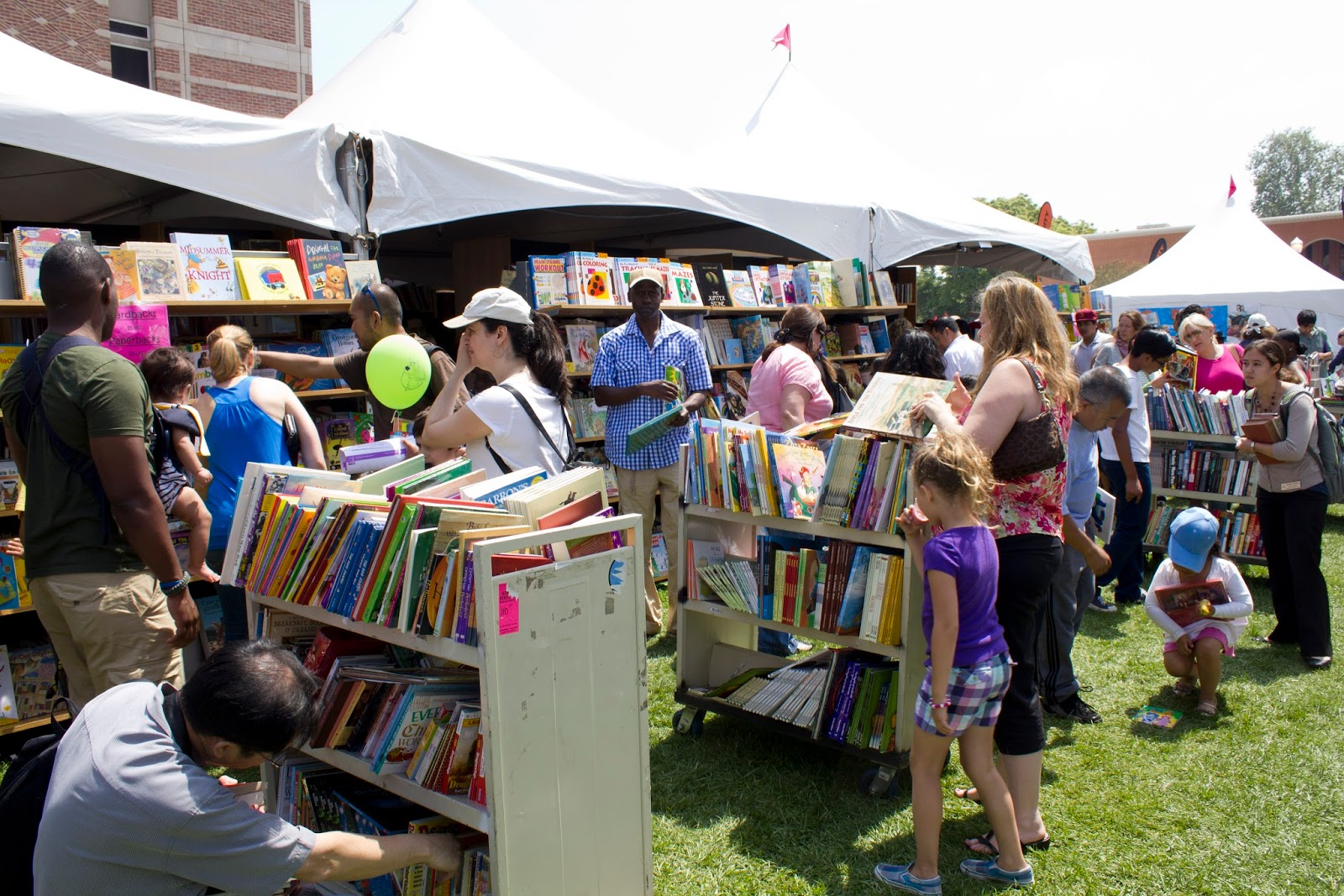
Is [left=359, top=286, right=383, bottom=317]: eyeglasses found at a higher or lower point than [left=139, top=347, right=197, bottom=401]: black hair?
higher

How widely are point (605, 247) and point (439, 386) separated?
5.93 metres

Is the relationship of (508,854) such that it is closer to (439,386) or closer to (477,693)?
(477,693)

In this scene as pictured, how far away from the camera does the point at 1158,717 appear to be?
4277 millimetres

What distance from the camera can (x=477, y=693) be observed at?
2521 mm

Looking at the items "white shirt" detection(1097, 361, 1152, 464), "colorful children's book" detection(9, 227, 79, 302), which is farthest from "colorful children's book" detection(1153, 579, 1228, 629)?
"colorful children's book" detection(9, 227, 79, 302)

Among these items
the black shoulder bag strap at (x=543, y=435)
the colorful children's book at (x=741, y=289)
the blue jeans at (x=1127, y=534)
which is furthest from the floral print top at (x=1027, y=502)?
the colorful children's book at (x=741, y=289)

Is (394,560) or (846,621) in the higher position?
(394,560)

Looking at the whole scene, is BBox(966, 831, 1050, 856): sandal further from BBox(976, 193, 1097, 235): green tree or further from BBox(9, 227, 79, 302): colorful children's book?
BBox(976, 193, 1097, 235): green tree

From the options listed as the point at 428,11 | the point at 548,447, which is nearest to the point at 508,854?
the point at 548,447

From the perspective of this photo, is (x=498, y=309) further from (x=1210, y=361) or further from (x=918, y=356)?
(x=1210, y=361)

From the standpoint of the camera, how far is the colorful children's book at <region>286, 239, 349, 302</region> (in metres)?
4.93

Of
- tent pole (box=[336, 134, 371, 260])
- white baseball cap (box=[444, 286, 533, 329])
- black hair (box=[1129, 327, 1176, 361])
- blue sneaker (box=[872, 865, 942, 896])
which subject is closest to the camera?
blue sneaker (box=[872, 865, 942, 896])

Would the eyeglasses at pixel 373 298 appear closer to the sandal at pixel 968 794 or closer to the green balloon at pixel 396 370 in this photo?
the green balloon at pixel 396 370

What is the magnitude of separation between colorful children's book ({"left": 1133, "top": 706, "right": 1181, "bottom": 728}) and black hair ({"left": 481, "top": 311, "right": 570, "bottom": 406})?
10.3ft
